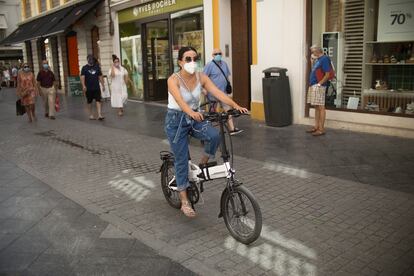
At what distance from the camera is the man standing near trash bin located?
27.8 ft

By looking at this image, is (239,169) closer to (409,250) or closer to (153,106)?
(409,250)

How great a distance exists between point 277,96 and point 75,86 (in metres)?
14.1

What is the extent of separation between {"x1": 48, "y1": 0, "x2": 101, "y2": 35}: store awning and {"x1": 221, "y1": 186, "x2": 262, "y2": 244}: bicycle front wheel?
15593mm

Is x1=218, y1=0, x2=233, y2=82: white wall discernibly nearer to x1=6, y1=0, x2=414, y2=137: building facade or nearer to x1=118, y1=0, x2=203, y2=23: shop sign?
x1=6, y1=0, x2=414, y2=137: building facade

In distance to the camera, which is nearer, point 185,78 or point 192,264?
point 192,264

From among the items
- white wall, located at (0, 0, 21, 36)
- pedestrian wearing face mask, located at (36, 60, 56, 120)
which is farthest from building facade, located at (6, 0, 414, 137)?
white wall, located at (0, 0, 21, 36)

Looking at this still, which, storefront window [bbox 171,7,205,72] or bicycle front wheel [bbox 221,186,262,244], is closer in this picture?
bicycle front wheel [bbox 221,186,262,244]

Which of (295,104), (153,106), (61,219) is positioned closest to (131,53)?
(153,106)

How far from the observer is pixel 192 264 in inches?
149

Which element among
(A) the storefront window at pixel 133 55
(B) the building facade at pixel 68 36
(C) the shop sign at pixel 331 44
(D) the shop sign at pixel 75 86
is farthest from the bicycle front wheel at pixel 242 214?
(D) the shop sign at pixel 75 86

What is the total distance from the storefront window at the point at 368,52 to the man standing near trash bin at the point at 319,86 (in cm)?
108

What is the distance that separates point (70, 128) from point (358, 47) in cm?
706

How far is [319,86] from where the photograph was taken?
862 centimetres

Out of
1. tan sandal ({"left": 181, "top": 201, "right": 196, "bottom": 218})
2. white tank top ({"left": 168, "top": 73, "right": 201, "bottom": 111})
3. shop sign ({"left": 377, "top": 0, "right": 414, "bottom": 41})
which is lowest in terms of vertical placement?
tan sandal ({"left": 181, "top": 201, "right": 196, "bottom": 218})
